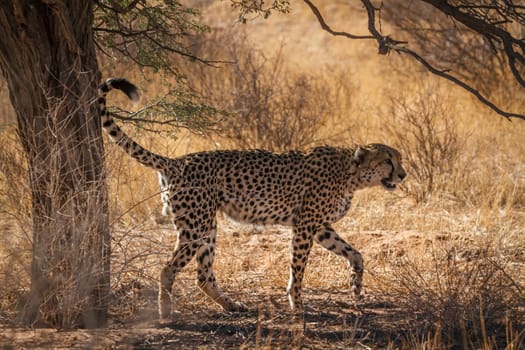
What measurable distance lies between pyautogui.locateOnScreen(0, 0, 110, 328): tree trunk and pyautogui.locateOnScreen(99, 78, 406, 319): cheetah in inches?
15.2

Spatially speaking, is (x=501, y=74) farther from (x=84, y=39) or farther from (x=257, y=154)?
(x=84, y=39)

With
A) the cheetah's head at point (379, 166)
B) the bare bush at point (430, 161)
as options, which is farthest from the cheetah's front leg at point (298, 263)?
the bare bush at point (430, 161)

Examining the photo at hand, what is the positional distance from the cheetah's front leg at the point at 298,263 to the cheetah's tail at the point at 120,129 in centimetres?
122

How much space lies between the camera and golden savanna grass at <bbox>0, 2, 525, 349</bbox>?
5.33 m

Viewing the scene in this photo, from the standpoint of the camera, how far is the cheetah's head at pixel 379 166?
701 centimetres

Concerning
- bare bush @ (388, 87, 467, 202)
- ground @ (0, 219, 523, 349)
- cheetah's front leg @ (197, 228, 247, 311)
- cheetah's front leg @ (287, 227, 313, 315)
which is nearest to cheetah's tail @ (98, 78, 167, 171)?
cheetah's front leg @ (197, 228, 247, 311)

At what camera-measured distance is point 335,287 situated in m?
7.04

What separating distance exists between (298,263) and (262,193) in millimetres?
601

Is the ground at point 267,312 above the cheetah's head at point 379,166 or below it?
below

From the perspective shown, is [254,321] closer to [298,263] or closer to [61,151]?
[298,263]

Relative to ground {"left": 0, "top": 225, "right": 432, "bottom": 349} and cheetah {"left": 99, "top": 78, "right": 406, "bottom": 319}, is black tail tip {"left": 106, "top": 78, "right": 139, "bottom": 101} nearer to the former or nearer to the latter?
cheetah {"left": 99, "top": 78, "right": 406, "bottom": 319}

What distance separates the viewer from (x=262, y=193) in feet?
21.6

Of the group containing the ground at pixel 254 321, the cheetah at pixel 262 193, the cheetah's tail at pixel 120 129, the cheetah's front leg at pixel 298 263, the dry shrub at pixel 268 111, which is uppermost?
the dry shrub at pixel 268 111

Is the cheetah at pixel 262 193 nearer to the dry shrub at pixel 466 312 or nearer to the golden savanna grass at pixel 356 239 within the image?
the golden savanna grass at pixel 356 239
